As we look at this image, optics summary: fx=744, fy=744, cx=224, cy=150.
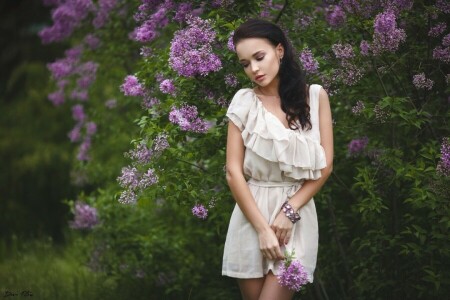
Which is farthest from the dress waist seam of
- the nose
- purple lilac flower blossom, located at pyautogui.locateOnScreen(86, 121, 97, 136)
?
purple lilac flower blossom, located at pyautogui.locateOnScreen(86, 121, 97, 136)

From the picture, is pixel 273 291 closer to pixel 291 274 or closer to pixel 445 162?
pixel 291 274

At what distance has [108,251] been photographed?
20.6 ft

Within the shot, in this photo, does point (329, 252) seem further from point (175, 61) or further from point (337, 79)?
point (175, 61)

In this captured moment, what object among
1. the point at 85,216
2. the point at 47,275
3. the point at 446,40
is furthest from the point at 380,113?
the point at 47,275

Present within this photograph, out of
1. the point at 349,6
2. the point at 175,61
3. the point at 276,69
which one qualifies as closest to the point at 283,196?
the point at 276,69

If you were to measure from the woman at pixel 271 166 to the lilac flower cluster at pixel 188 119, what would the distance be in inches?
19.7

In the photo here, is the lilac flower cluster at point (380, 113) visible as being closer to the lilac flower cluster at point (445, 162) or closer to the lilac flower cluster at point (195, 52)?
the lilac flower cluster at point (445, 162)

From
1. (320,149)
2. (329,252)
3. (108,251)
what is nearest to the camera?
(320,149)

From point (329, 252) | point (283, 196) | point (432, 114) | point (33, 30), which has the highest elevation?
point (283, 196)

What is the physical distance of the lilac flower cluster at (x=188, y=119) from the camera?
3760mm

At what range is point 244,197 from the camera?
320 cm

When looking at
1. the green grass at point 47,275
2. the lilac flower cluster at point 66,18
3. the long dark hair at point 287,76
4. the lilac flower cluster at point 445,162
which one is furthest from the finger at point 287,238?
the lilac flower cluster at point 66,18

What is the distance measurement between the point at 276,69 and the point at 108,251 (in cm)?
343

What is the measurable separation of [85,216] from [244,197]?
3.36 m
